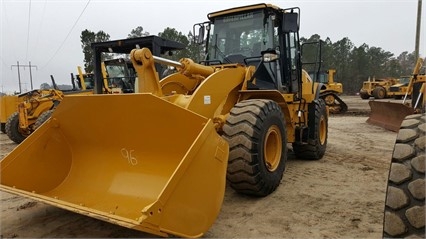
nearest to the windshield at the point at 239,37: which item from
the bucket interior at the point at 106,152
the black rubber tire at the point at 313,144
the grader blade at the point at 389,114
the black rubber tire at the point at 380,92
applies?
the black rubber tire at the point at 313,144

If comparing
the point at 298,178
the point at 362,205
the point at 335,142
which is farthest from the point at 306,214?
the point at 335,142

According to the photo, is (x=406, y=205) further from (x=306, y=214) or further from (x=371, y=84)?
(x=371, y=84)

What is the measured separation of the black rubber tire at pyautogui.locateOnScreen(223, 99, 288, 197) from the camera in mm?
3869

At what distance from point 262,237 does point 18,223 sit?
2.46m

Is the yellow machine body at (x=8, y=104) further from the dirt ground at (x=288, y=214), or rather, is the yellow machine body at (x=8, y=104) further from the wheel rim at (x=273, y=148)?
the wheel rim at (x=273, y=148)

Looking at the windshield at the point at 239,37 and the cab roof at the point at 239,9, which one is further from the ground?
the cab roof at the point at 239,9

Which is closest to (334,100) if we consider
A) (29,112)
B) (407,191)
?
(29,112)

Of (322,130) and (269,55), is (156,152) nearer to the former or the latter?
(269,55)

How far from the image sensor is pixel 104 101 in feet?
11.8

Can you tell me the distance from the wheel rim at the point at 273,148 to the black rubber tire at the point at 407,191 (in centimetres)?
232

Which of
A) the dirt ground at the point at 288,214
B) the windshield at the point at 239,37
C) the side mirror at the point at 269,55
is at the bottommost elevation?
the dirt ground at the point at 288,214

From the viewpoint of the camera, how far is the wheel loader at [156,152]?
9.36ft

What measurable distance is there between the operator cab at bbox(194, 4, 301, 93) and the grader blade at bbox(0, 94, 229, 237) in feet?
6.34

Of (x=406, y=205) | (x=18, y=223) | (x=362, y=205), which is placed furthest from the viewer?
(x=362, y=205)
